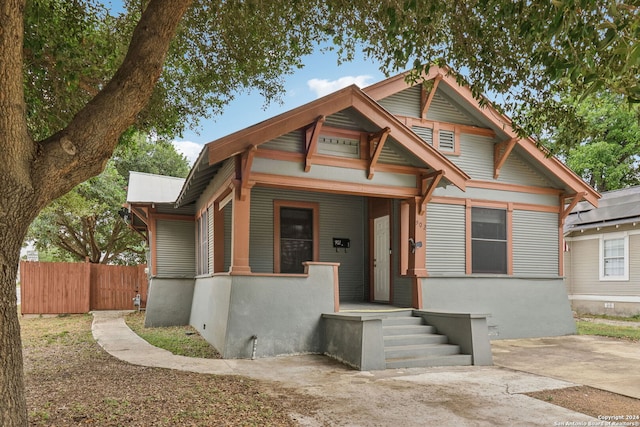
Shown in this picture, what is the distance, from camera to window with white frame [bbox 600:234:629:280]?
1551 centimetres

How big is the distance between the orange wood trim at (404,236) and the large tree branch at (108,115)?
22.0 feet

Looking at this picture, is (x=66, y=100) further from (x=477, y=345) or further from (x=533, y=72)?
(x=477, y=345)

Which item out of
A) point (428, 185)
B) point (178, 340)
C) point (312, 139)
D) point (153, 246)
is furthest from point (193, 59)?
point (153, 246)

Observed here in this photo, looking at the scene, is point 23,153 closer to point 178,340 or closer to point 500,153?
point 178,340

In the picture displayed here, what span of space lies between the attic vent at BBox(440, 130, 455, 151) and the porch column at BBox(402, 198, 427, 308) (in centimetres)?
236

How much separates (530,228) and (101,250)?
20.0 m

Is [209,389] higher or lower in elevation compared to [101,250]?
lower

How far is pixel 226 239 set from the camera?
10844 millimetres

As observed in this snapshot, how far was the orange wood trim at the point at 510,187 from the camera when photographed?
11.2 meters

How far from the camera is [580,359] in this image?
27.2ft

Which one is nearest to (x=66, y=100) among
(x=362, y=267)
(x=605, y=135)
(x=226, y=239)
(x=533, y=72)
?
(x=226, y=239)

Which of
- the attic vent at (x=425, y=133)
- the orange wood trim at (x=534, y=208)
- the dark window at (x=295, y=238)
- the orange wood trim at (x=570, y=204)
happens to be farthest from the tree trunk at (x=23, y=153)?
the orange wood trim at (x=570, y=204)

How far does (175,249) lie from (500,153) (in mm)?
9745

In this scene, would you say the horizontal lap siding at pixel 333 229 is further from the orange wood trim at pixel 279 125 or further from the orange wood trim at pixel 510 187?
the orange wood trim at pixel 510 187
